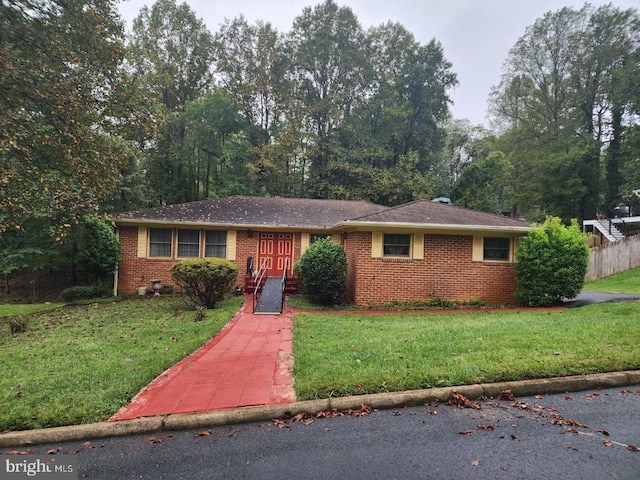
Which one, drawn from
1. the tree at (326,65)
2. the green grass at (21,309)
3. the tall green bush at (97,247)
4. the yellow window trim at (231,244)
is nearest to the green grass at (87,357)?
the green grass at (21,309)

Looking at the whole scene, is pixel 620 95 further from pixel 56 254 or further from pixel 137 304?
pixel 56 254

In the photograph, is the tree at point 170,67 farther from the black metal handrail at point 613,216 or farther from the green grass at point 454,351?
the black metal handrail at point 613,216

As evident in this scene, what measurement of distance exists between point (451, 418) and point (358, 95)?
99.7 ft

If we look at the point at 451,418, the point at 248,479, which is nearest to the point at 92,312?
the point at 248,479

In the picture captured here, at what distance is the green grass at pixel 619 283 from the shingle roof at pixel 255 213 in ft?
31.9

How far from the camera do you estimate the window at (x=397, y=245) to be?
10695 mm

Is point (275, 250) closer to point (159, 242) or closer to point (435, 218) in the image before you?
point (159, 242)

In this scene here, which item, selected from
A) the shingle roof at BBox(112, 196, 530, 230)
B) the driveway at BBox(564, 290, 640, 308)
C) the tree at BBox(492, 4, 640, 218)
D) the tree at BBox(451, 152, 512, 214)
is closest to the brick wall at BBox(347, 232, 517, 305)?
the shingle roof at BBox(112, 196, 530, 230)

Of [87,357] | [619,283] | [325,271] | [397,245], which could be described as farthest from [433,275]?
[619,283]

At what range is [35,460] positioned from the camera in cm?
287

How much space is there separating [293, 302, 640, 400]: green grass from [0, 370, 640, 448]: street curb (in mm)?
130

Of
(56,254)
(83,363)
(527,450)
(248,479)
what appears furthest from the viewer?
(56,254)

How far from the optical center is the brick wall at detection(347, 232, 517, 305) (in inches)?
417

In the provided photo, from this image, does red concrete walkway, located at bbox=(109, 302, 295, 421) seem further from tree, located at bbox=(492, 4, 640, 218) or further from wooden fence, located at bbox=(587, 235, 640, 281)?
tree, located at bbox=(492, 4, 640, 218)
